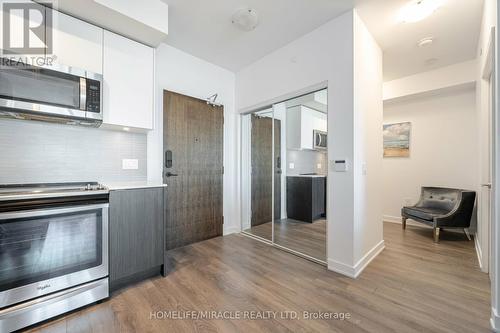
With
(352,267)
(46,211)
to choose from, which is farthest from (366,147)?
(46,211)

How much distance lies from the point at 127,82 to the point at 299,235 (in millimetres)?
3083

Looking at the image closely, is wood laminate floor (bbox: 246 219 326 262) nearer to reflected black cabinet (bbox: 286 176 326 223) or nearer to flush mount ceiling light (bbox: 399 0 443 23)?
reflected black cabinet (bbox: 286 176 326 223)

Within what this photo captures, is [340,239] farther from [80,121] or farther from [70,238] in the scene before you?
[80,121]

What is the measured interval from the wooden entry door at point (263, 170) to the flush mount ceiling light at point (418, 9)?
2.03 metres

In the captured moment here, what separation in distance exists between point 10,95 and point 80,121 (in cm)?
45

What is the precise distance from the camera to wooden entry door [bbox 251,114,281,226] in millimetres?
3549

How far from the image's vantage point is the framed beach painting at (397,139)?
4230 mm

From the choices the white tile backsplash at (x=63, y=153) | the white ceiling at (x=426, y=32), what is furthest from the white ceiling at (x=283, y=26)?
the white tile backsplash at (x=63, y=153)

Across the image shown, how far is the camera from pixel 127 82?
2.19m

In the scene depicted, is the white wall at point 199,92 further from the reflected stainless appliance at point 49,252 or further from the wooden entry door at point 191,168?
the reflected stainless appliance at point 49,252

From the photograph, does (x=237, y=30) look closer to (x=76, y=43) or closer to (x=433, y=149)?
(x=76, y=43)

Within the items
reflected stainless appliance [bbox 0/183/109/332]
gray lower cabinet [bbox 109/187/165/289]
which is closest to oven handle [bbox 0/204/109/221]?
reflected stainless appliance [bbox 0/183/109/332]

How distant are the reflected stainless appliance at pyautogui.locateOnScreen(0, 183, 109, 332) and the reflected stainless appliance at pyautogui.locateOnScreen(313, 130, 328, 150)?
2478 mm

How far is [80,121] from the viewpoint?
192cm
